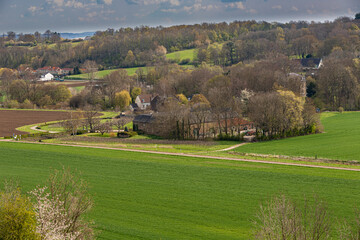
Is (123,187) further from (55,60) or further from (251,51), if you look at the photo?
(55,60)

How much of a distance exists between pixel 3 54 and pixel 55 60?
22425 mm

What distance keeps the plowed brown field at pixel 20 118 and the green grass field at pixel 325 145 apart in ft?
126

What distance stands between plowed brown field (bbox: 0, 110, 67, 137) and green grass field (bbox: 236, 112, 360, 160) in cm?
3833

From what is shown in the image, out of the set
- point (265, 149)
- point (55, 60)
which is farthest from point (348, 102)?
point (55, 60)

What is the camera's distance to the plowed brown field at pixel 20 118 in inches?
2761

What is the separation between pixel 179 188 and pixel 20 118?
58.5m

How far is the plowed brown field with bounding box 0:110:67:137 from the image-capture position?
7012cm

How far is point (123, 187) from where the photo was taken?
32.6 meters

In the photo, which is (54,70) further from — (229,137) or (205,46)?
(229,137)

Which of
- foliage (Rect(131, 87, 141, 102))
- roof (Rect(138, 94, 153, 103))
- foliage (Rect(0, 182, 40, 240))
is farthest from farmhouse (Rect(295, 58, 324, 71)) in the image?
foliage (Rect(0, 182, 40, 240))

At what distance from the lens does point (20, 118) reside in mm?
82062

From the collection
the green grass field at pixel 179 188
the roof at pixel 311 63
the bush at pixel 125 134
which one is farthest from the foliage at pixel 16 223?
the roof at pixel 311 63

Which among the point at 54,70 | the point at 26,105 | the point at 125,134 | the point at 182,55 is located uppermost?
the point at 182,55

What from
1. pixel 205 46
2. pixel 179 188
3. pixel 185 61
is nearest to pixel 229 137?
pixel 179 188
